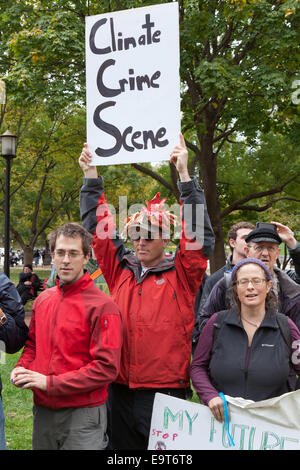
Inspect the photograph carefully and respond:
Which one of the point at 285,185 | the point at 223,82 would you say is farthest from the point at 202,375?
the point at 285,185

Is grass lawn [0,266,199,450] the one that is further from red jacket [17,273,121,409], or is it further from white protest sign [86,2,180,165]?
white protest sign [86,2,180,165]

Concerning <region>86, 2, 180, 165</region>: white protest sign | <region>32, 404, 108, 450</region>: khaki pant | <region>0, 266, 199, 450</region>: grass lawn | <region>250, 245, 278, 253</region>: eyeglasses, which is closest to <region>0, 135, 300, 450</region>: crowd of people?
<region>32, 404, 108, 450</region>: khaki pant

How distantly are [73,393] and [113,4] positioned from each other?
9.64 metres

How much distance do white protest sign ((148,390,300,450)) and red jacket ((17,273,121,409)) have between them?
0.40 m

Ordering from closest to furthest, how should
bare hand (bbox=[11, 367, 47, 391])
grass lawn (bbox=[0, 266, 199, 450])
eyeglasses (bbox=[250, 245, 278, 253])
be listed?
bare hand (bbox=[11, 367, 47, 391]), eyeglasses (bbox=[250, 245, 278, 253]), grass lawn (bbox=[0, 266, 199, 450])

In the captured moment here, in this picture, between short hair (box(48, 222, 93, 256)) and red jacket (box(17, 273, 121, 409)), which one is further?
short hair (box(48, 222, 93, 256))

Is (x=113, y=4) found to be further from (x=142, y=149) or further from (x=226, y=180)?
(x=142, y=149)

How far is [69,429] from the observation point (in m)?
2.47

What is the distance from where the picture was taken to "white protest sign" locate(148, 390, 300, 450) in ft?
8.41

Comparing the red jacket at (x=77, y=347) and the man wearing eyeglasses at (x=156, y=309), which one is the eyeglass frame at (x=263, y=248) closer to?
the man wearing eyeglasses at (x=156, y=309)

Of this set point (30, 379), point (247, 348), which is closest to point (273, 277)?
point (247, 348)

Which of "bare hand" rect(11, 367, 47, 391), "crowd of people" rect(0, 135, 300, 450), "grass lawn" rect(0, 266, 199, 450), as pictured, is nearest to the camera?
"bare hand" rect(11, 367, 47, 391)

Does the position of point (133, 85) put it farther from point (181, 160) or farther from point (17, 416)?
point (17, 416)

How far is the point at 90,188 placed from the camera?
306cm
